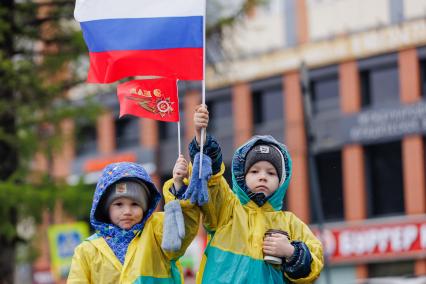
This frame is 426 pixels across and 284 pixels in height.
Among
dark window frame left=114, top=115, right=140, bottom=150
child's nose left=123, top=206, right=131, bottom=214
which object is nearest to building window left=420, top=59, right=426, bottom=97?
dark window frame left=114, top=115, right=140, bottom=150

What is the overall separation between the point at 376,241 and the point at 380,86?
4.51m

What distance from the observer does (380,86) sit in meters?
31.0

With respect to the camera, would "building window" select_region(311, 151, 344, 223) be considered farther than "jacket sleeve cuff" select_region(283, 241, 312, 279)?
Yes

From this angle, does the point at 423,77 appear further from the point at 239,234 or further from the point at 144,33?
the point at 239,234

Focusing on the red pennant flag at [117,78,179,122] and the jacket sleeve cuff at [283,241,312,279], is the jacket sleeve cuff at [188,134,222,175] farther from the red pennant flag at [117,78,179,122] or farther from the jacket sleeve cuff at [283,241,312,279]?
the jacket sleeve cuff at [283,241,312,279]

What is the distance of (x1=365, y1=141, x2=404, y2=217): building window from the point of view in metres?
30.8

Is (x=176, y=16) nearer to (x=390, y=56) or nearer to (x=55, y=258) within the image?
(x=55, y=258)

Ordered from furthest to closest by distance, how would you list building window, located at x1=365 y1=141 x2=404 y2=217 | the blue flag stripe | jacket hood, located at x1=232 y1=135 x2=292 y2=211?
1. building window, located at x1=365 y1=141 x2=404 y2=217
2. the blue flag stripe
3. jacket hood, located at x1=232 y1=135 x2=292 y2=211

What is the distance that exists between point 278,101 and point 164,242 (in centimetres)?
2867

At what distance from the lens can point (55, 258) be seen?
20.8m

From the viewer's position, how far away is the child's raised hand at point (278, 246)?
5.61m

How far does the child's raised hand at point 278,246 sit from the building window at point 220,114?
95.3 feet

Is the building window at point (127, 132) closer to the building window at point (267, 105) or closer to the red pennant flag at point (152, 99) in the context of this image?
the building window at point (267, 105)

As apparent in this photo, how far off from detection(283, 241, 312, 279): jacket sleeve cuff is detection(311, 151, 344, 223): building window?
26.5 meters
